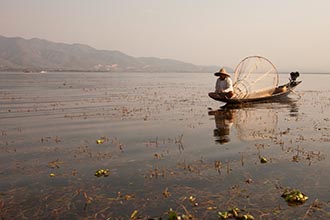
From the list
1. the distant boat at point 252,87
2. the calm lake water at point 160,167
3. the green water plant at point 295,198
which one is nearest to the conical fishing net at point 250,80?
the distant boat at point 252,87

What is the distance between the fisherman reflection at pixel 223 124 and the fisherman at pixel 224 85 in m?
1.40

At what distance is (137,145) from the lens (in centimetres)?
1483

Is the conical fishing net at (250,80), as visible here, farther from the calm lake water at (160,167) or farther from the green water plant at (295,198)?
the green water plant at (295,198)

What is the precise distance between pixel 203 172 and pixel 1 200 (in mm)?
6321

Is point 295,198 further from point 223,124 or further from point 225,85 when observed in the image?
point 225,85

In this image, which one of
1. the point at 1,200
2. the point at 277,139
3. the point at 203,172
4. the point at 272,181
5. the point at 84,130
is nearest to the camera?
the point at 1,200

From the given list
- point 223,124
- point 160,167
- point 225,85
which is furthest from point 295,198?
point 225,85

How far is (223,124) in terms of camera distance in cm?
2000

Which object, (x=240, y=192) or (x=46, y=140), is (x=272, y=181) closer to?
(x=240, y=192)

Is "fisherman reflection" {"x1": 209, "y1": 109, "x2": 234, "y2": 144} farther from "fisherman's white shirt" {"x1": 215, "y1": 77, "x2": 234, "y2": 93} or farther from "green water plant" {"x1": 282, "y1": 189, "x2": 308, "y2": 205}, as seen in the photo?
"green water plant" {"x1": 282, "y1": 189, "x2": 308, "y2": 205}

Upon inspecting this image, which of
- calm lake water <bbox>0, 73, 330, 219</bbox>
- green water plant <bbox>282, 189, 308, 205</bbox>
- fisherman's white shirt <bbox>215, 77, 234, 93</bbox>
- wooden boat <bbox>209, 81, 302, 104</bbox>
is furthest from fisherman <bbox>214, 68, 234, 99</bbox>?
green water plant <bbox>282, 189, 308, 205</bbox>

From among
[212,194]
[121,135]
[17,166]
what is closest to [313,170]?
[212,194]

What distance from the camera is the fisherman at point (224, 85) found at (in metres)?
26.0

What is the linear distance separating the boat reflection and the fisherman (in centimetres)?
136
